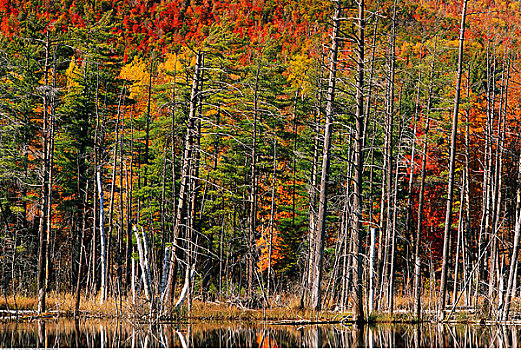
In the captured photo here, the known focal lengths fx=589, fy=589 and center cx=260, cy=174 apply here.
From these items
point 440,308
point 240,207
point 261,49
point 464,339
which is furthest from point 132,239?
point 464,339

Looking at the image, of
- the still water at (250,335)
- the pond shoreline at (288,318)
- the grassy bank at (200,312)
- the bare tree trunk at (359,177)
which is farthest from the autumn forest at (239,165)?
the still water at (250,335)

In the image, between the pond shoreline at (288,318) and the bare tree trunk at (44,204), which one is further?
the bare tree trunk at (44,204)

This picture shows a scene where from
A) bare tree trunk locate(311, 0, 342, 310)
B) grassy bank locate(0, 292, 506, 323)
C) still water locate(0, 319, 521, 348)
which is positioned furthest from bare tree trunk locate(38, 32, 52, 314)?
bare tree trunk locate(311, 0, 342, 310)

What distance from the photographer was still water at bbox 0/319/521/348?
10938 millimetres

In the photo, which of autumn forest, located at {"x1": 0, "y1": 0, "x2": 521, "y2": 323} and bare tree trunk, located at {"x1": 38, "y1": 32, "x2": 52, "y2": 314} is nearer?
bare tree trunk, located at {"x1": 38, "y1": 32, "x2": 52, "y2": 314}

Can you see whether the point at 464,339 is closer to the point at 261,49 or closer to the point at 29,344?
the point at 29,344

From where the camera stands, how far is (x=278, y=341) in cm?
1134

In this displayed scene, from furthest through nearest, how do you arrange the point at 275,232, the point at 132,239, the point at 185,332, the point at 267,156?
the point at 275,232 < the point at 267,156 < the point at 132,239 < the point at 185,332

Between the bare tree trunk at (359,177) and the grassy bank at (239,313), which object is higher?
the bare tree trunk at (359,177)

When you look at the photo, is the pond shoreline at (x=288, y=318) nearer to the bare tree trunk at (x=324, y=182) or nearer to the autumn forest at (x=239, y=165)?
the bare tree trunk at (x=324, y=182)

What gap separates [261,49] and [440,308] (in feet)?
77.0

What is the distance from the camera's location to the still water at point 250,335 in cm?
1094

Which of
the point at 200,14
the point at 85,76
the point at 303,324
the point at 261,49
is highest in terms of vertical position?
the point at 200,14

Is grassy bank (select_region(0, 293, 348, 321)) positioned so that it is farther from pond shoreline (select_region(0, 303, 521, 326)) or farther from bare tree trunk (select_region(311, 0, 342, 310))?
bare tree trunk (select_region(311, 0, 342, 310))
